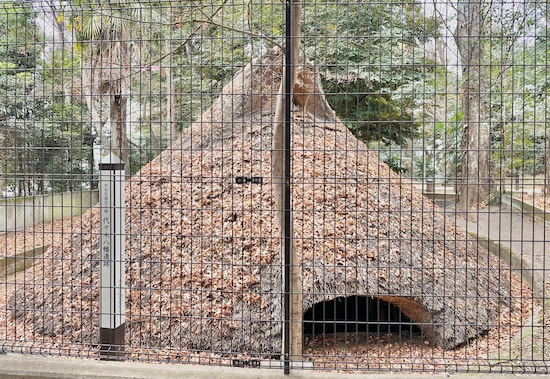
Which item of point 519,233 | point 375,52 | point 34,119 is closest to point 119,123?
point 34,119

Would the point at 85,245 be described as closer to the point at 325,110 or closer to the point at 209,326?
the point at 209,326

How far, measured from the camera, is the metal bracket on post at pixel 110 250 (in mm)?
3219

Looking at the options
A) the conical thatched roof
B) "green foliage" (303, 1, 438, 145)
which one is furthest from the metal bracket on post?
"green foliage" (303, 1, 438, 145)

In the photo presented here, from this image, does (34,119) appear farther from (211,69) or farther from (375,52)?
(375,52)

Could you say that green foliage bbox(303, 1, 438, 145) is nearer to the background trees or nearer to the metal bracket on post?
the background trees

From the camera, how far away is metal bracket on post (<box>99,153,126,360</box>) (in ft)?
10.6

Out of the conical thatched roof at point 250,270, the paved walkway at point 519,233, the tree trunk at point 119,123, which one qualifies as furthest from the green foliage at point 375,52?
the paved walkway at point 519,233

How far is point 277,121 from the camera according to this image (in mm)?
3770

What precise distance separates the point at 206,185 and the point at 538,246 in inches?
258

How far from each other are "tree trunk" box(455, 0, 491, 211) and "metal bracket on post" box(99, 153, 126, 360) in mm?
2313

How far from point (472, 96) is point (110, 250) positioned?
3.02 metres

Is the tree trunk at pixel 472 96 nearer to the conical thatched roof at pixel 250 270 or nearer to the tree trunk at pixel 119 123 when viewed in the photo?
the conical thatched roof at pixel 250 270

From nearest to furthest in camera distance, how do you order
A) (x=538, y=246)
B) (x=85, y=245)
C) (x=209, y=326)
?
1. (x=209, y=326)
2. (x=85, y=245)
3. (x=538, y=246)

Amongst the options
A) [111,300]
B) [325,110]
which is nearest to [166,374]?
[111,300]
